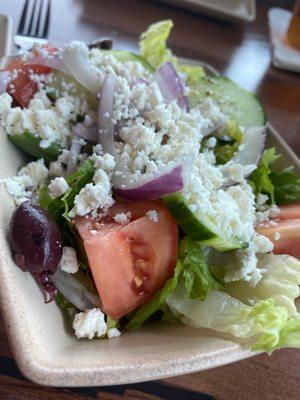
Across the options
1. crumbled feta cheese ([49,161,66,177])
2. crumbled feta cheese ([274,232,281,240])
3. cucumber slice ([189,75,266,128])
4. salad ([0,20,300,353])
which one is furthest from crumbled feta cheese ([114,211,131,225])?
cucumber slice ([189,75,266,128])

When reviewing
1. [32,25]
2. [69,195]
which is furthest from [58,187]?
[32,25]

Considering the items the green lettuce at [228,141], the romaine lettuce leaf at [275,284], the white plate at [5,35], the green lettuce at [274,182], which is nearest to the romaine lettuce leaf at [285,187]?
the green lettuce at [274,182]

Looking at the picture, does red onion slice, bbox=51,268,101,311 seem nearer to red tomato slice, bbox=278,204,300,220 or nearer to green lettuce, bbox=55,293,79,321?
green lettuce, bbox=55,293,79,321

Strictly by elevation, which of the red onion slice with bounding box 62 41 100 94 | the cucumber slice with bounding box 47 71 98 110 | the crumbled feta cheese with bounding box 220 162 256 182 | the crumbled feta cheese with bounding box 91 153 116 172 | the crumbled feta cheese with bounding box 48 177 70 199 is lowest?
the crumbled feta cheese with bounding box 48 177 70 199

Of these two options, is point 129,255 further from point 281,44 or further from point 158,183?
point 281,44

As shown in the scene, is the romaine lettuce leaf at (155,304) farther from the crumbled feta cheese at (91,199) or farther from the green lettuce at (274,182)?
the green lettuce at (274,182)

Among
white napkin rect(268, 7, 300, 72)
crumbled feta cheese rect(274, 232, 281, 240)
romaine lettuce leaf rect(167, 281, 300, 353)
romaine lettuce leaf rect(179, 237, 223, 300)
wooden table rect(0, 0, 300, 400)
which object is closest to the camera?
romaine lettuce leaf rect(167, 281, 300, 353)
